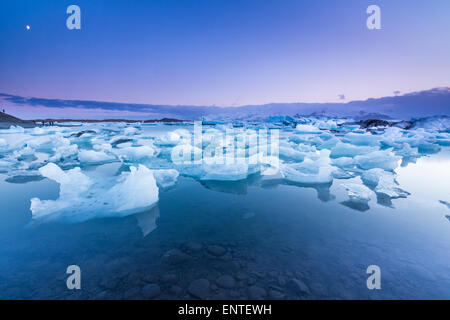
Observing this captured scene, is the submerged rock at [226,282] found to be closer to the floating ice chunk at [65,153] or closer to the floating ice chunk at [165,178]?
the floating ice chunk at [165,178]

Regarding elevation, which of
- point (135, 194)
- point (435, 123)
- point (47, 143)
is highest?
point (435, 123)

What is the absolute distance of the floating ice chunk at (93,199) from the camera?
9.65 feet

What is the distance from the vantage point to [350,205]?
11.7ft

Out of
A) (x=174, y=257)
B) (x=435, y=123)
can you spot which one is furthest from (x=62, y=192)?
(x=435, y=123)

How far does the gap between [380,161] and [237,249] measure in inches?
239

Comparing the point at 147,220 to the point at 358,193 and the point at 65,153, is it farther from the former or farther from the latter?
the point at 65,153

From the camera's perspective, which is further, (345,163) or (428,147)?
(428,147)

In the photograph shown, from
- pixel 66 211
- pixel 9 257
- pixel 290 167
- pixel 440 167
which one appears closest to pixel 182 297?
pixel 9 257

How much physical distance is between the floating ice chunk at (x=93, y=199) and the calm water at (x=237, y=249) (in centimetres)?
15

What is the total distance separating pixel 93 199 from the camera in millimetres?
3307

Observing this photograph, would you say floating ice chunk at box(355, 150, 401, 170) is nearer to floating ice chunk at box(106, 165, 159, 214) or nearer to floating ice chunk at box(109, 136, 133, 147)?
floating ice chunk at box(106, 165, 159, 214)

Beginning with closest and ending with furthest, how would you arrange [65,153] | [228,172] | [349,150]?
[228,172] < [65,153] < [349,150]

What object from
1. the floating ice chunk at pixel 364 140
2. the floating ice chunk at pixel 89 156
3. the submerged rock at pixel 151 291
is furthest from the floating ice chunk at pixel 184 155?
the floating ice chunk at pixel 364 140

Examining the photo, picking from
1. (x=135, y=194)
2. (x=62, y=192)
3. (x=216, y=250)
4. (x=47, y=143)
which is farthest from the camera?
(x=47, y=143)
